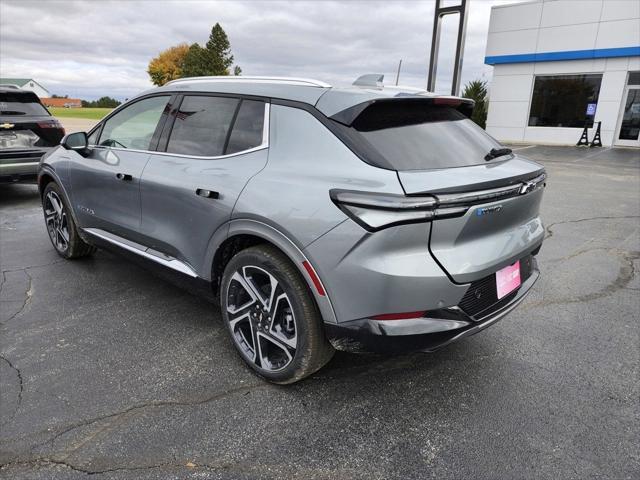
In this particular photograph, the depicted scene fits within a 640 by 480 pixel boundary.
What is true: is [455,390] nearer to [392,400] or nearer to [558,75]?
[392,400]

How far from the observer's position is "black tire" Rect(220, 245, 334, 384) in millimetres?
2445

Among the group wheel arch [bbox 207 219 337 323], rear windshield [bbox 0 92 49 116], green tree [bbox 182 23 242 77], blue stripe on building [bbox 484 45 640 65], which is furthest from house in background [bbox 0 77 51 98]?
green tree [bbox 182 23 242 77]

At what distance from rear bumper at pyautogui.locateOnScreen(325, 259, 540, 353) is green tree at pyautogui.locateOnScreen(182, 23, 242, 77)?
7200 cm

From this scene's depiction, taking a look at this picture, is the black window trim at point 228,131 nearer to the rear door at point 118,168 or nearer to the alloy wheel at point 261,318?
the rear door at point 118,168

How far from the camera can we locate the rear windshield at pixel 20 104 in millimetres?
7055

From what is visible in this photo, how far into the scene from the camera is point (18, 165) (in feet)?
22.9

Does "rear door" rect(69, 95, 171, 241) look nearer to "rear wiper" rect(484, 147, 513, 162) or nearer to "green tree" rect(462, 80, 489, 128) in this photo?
"rear wiper" rect(484, 147, 513, 162)

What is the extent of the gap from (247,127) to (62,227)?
9.57 feet

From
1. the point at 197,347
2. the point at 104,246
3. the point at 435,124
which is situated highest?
the point at 435,124

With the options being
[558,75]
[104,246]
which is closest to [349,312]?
[104,246]

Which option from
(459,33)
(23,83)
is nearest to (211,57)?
(23,83)

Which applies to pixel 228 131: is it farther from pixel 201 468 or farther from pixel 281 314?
pixel 201 468

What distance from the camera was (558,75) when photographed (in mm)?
21719

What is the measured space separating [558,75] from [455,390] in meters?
23.1
